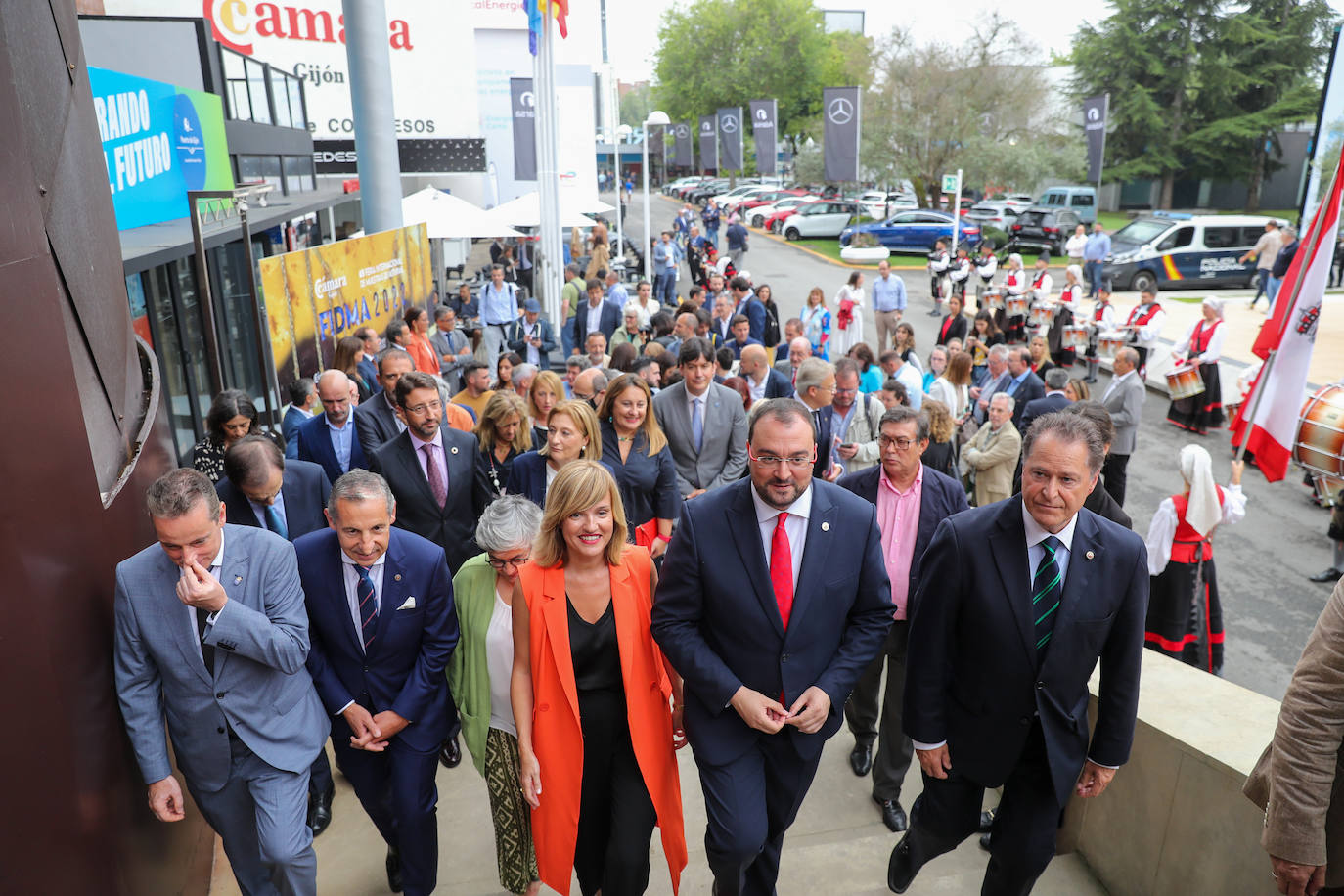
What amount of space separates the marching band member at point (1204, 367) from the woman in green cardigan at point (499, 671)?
11788 millimetres

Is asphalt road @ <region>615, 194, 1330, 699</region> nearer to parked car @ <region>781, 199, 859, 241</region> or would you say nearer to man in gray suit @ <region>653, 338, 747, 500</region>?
man in gray suit @ <region>653, 338, 747, 500</region>

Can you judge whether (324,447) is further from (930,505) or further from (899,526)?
(930,505)

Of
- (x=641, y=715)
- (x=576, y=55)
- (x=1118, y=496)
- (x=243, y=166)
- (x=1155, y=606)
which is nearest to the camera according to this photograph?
(x=641, y=715)

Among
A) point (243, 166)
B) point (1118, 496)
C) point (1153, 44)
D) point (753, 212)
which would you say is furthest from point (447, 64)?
point (1153, 44)

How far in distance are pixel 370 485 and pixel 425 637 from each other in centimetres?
68

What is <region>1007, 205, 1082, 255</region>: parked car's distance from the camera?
31.1 metres

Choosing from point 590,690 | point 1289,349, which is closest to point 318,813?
point 590,690

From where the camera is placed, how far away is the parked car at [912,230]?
33719 mm

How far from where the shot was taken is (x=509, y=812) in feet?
12.1

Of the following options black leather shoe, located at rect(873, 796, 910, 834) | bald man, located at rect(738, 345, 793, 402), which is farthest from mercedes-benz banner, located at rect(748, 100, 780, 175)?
black leather shoe, located at rect(873, 796, 910, 834)

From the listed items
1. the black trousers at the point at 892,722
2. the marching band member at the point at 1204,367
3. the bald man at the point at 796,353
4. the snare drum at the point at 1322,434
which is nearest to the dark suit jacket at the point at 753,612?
the black trousers at the point at 892,722

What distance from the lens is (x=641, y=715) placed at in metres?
3.51

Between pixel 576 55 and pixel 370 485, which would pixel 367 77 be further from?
pixel 576 55

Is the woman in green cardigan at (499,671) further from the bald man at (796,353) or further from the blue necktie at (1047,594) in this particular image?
the bald man at (796,353)
